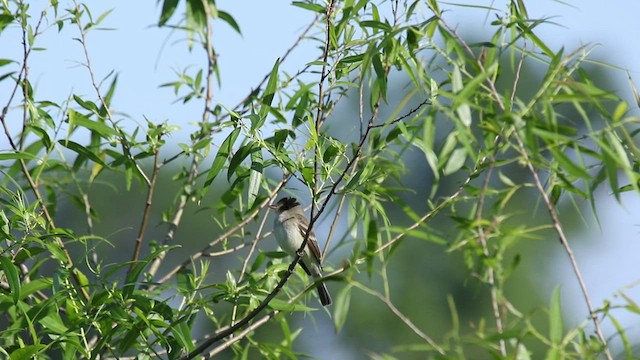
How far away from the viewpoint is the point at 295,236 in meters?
6.71

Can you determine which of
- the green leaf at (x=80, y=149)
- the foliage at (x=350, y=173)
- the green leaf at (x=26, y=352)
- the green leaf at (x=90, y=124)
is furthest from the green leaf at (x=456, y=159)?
the green leaf at (x=80, y=149)

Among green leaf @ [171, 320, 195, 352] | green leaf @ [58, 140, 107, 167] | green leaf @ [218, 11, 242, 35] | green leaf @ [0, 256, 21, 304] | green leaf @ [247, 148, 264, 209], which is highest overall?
green leaf @ [218, 11, 242, 35]

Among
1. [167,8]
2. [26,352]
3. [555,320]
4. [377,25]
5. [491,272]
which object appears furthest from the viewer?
[26,352]

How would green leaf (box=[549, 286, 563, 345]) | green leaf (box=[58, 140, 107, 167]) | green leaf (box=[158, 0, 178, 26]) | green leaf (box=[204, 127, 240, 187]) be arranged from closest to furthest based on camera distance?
1. green leaf (box=[158, 0, 178, 26])
2. green leaf (box=[549, 286, 563, 345])
3. green leaf (box=[204, 127, 240, 187])
4. green leaf (box=[58, 140, 107, 167])

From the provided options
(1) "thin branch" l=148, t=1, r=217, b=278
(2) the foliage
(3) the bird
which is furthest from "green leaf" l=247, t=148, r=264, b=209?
(3) the bird

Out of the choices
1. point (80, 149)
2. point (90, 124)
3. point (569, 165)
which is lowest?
point (80, 149)

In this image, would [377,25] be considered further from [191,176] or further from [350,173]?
[191,176]

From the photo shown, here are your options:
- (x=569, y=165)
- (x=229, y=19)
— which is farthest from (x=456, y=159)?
(x=229, y=19)

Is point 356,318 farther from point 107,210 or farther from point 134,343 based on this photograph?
point 134,343

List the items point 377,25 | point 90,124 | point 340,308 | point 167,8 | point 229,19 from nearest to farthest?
point 167,8 < point 340,308 < point 229,19 < point 377,25 < point 90,124

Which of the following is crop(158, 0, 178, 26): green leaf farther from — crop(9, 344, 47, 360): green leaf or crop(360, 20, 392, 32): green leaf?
crop(9, 344, 47, 360): green leaf

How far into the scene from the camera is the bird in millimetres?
6250

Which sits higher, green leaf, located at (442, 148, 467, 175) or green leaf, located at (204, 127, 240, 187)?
green leaf, located at (442, 148, 467, 175)

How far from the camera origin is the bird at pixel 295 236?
6.25 m
